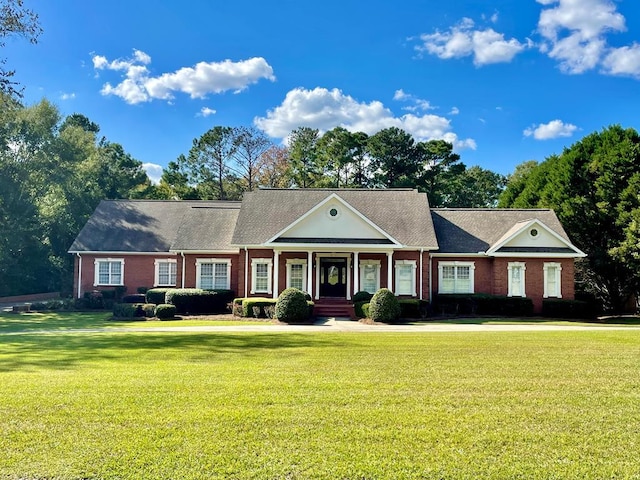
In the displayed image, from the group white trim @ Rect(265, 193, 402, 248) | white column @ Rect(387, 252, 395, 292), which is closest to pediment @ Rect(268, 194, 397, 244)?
white trim @ Rect(265, 193, 402, 248)

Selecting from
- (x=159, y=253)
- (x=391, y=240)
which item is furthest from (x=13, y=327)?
(x=391, y=240)

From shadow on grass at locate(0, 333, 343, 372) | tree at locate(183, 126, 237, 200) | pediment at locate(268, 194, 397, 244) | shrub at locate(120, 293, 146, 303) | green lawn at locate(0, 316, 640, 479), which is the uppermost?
tree at locate(183, 126, 237, 200)

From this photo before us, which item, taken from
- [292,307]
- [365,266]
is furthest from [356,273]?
[292,307]

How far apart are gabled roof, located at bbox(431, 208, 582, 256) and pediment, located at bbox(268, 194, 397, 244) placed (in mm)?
4928

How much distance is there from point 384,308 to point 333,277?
7.41m

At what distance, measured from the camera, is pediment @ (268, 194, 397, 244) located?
27.8m

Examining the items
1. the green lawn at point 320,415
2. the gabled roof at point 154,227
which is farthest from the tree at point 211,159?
the green lawn at point 320,415

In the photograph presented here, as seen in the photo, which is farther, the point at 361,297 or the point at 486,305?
the point at 486,305

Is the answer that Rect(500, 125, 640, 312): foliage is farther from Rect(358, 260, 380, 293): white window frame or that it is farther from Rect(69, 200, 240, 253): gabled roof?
Rect(69, 200, 240, 253): gabled roof

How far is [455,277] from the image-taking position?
2916 cm

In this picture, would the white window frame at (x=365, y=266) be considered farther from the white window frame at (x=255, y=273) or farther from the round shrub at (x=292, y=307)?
the round shrub at (x=292, y=307)

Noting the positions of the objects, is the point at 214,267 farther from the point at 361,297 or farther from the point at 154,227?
the point at 361,297

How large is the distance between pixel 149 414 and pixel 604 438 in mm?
5748

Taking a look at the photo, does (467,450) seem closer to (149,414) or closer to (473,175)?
(149,414)
